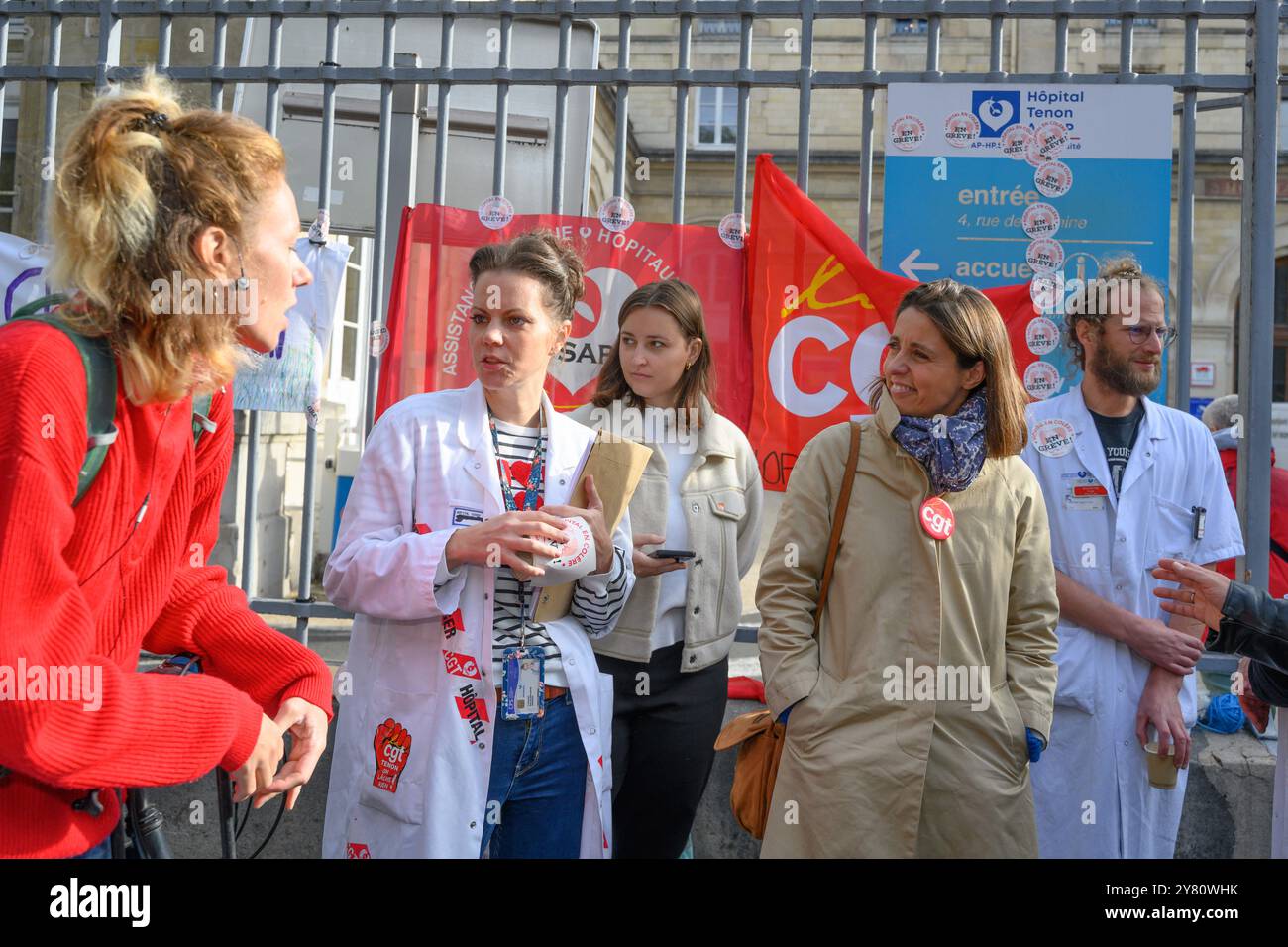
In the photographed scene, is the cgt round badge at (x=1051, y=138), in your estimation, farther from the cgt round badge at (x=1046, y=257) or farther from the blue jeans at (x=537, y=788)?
the blue jeans at (x=537, y=788)

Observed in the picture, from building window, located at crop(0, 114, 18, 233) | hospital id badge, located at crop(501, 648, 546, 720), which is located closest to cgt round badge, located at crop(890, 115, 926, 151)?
hospital id badge, located at crop(501, 648, 546, 720)

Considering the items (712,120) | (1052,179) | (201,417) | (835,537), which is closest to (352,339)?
(1052,179)

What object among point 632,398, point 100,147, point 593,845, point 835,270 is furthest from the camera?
point 835,270

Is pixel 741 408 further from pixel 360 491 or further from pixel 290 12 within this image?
pixel 290 12

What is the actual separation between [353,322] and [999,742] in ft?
30.1

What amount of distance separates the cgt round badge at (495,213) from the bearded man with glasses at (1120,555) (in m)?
2.05

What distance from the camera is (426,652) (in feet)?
9.36

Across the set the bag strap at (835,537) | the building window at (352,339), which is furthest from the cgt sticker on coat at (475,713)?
the building window at (352,339)

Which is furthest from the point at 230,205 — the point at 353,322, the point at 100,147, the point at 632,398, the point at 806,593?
the point at 353,322

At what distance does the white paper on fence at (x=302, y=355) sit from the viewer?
4.43 meters

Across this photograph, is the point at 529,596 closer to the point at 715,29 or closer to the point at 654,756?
the point at 654,756

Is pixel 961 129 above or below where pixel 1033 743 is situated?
above

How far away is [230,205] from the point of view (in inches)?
72.6

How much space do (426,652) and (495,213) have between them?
2051 millimetres
